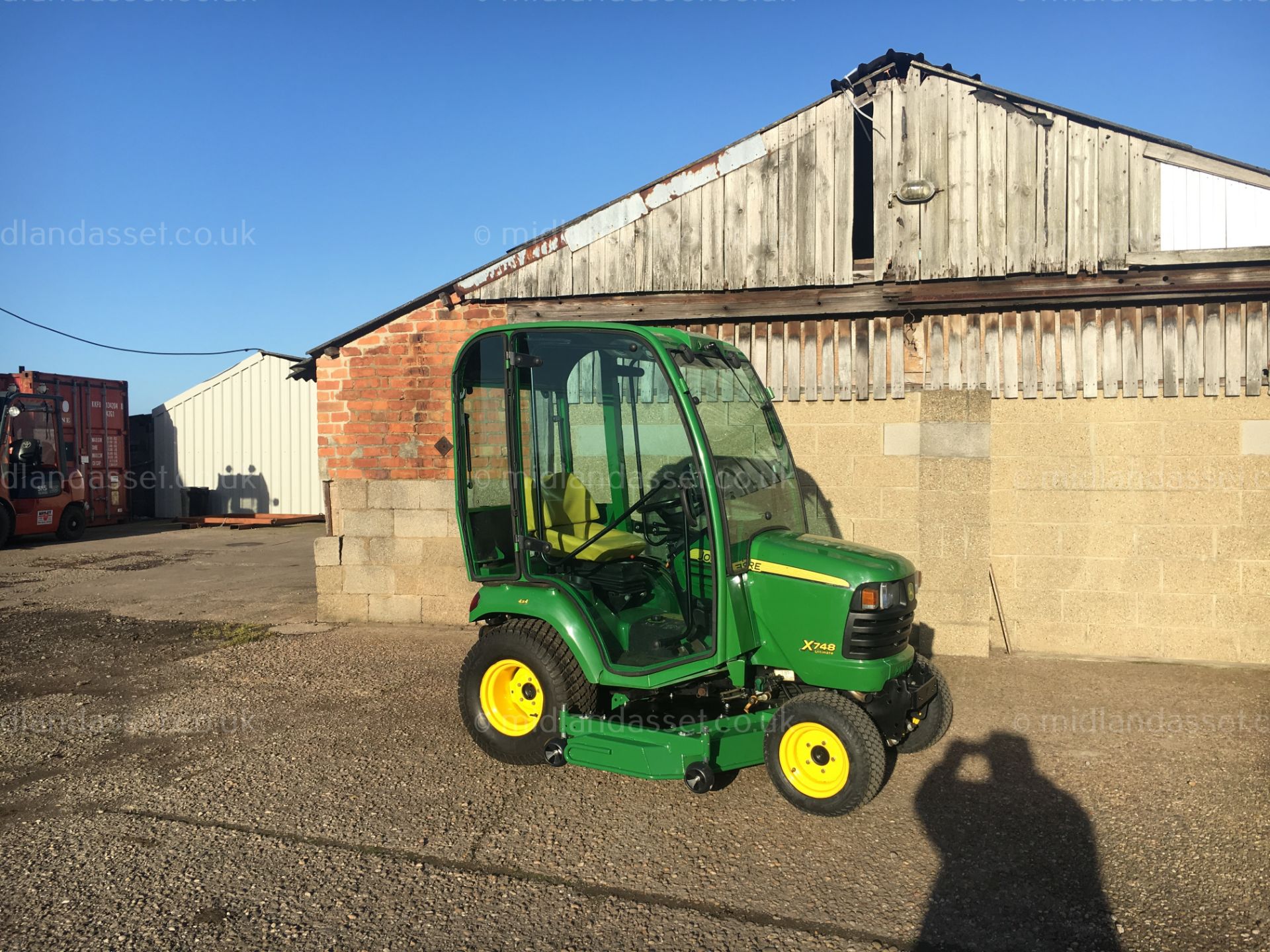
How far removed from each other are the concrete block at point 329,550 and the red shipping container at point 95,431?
1286cm

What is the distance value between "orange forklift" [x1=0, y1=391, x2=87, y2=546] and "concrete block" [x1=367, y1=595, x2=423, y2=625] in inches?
444

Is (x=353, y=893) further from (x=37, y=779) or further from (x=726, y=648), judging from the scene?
(x=37, y=779)

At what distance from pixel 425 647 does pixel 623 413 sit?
12.3 ft

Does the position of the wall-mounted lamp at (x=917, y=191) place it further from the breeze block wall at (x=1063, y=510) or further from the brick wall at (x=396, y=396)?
the brick wall at (x=396, y=396)

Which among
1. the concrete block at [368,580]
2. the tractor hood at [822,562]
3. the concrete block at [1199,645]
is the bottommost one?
the concrete block at [1199,645]

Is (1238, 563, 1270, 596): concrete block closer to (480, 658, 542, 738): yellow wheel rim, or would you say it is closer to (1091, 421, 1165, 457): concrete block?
(1091, 421, 1165, 457): concrete block

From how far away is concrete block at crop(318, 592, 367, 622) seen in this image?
8.74m

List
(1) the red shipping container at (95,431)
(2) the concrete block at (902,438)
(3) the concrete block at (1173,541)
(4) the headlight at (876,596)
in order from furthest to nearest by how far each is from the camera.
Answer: (1) the red shipping container at (95,431) → (2) the concrete block at (902,438) → (3) the concrete block at (1173,541) → (4) the headlight at (876,596)

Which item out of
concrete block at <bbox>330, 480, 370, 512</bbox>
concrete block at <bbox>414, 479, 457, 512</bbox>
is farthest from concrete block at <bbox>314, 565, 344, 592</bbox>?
concrete block at <bbox>414, 479, 457, 512</bbox>

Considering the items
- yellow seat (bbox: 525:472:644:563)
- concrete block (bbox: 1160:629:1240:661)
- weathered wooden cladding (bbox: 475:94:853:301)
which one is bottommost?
concrete block (bbox: 1160:629:1240:661)

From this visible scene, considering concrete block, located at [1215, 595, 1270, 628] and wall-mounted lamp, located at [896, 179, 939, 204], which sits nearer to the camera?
concrete block, located at [1215, 595, 1270, 628]

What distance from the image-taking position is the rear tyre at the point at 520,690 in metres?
4.67

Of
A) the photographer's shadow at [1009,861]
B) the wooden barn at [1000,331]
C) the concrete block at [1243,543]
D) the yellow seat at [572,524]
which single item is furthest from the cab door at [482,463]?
the concrete block at [1243,543]

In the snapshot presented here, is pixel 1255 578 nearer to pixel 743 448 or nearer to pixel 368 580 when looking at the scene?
pixel 743 448
